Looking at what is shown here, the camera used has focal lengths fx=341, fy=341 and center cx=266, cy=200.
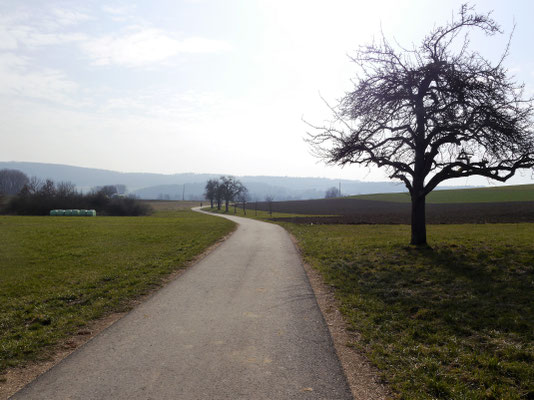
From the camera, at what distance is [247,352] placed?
5344mm

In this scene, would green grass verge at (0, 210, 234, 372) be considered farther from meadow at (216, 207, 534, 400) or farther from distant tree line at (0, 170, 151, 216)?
distant tree line at (0, 170, 151, 216)

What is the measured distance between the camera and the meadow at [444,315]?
179 inches

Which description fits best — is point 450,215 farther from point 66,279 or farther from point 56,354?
point 56,354

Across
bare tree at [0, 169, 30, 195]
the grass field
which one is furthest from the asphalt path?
bare tree at [0, 169, 30, 195]

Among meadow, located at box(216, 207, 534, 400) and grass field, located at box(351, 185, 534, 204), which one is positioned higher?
grass field, located at box(351, 185, 534, 204)

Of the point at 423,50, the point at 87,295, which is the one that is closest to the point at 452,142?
the point at 423,50

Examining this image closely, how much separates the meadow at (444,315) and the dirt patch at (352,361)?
0.13 m

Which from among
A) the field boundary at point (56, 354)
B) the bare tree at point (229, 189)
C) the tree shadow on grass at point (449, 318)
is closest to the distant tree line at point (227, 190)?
the bare tree at point (229, 189)

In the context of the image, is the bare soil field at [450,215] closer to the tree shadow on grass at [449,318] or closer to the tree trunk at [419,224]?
the tree trunk at [419,224]

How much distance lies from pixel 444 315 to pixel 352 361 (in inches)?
122

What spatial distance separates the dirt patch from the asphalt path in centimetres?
14

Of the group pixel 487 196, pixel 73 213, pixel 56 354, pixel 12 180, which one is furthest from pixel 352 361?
pixel 12 180

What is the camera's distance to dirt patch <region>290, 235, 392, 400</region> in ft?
14.1

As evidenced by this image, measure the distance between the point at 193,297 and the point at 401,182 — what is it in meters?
11.6
